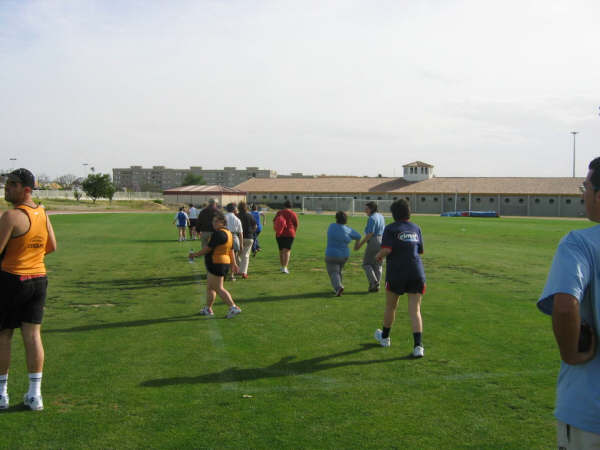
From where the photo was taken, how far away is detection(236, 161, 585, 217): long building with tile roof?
69500mm

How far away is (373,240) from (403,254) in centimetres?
435

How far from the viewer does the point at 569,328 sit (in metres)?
2.12

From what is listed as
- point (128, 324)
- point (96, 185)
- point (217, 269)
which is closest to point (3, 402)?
point (128, 324)

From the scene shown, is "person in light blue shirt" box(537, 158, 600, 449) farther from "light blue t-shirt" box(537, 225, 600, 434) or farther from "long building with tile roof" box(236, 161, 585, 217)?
"long building with tile roof" box(236, 161, 585, 217)

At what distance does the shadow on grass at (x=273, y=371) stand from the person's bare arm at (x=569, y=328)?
3.91m

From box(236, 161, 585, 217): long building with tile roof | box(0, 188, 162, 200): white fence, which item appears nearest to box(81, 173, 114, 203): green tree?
box(0, 188, 162, 200): white fence

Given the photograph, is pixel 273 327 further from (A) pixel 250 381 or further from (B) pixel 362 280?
(B) pixel 362 280

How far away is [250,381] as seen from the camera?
5426mm

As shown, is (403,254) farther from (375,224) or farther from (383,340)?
(375,224)

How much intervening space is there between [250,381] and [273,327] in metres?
2.36

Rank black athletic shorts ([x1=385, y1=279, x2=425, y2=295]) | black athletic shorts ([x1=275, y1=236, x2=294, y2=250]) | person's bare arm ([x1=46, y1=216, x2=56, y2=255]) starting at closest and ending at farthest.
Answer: person's bare arm ([x1=46, y1=216, x2=56, y2=255])
black athletic shorts ([x1=385, y1=279, x2=425, y2=295])
black athletic shorts ([x1=275, y1=236, x2=294, y2=250])

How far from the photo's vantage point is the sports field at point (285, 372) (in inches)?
166

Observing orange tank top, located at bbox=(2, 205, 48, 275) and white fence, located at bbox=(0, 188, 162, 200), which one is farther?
white fence, located at bbox=(0, 188, 162, 200)

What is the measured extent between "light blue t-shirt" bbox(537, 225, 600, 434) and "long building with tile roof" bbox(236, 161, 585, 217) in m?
71.6
